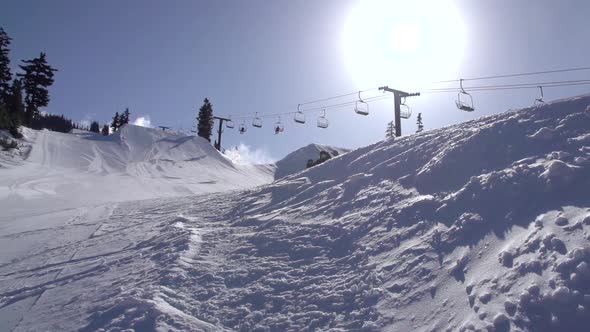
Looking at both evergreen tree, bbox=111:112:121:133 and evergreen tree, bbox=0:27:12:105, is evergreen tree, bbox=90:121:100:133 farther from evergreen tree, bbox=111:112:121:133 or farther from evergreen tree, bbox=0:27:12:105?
evergreen tree, bbox=0:27:12:105

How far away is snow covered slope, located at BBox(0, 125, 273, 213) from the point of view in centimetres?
2283

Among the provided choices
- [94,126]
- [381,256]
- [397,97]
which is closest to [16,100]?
[397,97]

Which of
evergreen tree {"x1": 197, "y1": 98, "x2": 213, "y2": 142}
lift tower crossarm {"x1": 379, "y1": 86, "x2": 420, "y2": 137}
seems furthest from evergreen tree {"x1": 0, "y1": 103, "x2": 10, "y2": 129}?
evergreen tree {"x1": 197, "y1": 98, "x2": 213, "y2": 142}

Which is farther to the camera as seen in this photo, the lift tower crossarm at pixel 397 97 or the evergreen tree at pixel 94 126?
the evergreen tree at pixel 94 126

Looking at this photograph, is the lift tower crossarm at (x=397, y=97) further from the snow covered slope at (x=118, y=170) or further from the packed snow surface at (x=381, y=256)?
the packed snow surface at (x=381, y=256)

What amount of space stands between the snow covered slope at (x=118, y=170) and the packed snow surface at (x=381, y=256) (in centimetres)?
1192

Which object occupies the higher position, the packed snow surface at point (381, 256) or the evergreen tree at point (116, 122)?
the evergreen tree at point (116, 122)

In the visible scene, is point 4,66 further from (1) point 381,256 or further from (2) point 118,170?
(1) point 381,256

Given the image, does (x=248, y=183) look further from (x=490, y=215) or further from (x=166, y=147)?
(x=490, y=215)

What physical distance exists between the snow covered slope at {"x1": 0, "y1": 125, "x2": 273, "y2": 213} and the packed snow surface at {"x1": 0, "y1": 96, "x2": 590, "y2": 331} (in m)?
11.9

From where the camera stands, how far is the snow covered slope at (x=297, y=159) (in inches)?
2189

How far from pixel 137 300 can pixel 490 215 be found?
5.02 m

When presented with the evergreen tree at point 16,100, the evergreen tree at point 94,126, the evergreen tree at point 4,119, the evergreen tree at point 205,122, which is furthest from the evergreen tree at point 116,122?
the evergreen tree at point 4,119

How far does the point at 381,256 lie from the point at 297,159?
5527 centimetres
